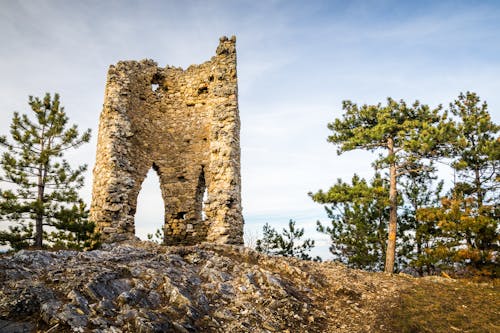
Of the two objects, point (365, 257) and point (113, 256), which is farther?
point (365, 257)

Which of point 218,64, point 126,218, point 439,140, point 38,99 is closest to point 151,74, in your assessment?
point 218,64

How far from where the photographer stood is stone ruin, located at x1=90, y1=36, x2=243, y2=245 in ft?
36.8

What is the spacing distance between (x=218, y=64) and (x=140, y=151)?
459 centimetres

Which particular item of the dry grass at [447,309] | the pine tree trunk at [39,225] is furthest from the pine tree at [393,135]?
the pine tree trunk at [39,225]

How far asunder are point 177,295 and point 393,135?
1256 centimetres

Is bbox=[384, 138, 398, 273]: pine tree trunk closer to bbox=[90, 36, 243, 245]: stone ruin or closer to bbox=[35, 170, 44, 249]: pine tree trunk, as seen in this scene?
bbox=[90, 36, 243, 245]: stone ruin

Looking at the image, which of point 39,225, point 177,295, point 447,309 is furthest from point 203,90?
point 447,309

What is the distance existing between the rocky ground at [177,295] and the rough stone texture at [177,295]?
14 millimetres

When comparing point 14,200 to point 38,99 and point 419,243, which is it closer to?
point 38,99

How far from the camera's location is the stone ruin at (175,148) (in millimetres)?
11211

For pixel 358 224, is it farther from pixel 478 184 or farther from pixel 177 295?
pixel 177 295

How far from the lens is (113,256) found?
22.0ft

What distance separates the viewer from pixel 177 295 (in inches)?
206

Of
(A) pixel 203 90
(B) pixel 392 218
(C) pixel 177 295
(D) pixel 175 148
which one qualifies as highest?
(A) pixel 203 90
